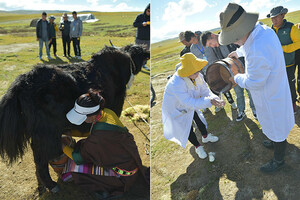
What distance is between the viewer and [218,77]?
9.59 ft

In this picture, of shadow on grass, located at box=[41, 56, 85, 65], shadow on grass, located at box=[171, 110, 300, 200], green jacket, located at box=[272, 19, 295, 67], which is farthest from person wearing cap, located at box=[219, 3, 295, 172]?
shadow on grass, located at box=[41, 56, 85, 65]

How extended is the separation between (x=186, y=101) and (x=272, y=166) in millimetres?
1201

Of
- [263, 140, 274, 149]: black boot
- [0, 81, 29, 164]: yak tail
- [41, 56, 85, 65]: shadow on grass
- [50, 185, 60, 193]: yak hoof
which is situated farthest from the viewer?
[41, 56, 85, 65]: shadow on grass

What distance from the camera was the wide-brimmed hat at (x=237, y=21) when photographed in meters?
2.00

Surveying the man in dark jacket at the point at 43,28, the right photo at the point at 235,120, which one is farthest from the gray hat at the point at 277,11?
the man in dark jacket at the point at 43,28

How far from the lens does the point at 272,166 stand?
2.48m

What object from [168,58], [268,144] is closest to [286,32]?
[268,144]

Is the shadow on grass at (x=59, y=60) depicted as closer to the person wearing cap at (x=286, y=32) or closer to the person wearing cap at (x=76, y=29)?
the person wearing cap at (x=76, y=29)

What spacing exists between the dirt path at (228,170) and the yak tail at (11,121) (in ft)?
5.59

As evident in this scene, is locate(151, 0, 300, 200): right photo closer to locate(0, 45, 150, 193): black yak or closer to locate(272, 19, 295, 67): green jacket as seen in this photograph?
locate(272, 19, 295, 67): green jacket

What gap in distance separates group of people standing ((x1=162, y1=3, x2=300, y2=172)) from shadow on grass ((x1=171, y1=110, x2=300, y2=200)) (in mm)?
127

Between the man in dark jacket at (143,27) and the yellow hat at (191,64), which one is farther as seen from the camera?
the man in dark jacket at (143,27)

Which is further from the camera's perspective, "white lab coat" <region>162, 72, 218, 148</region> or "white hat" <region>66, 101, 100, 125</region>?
"white lab coat" <region>162, 72, 218, 148</region>

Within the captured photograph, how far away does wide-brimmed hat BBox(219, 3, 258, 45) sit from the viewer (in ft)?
6.57
